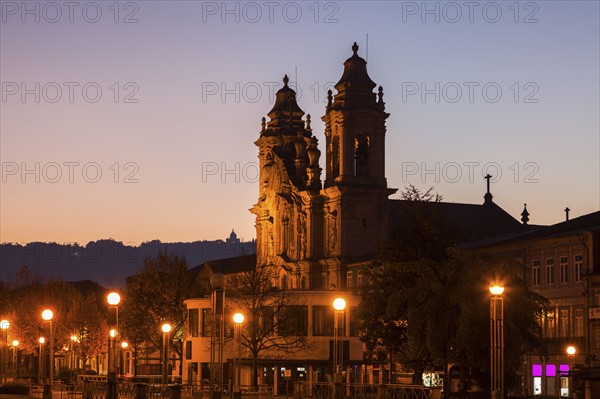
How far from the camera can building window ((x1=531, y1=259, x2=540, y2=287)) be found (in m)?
98.0

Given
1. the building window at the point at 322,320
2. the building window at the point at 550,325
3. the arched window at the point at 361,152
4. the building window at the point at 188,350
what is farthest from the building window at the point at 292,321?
the arched window at the point at 361,152

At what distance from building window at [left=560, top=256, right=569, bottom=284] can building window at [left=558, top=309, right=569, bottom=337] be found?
2167 millimetres

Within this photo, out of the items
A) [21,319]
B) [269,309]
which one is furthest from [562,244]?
[21,319]

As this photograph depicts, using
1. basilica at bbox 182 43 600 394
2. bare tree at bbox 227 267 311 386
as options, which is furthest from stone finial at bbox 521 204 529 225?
bare tree at bbox 227 267 311 386

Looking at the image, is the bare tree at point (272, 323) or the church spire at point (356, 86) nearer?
the bare tree at point (272, 323)

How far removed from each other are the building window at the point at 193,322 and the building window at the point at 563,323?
34.9 m

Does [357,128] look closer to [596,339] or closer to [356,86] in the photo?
[356,86]

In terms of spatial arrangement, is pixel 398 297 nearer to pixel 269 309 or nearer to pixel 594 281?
pixel 594 281

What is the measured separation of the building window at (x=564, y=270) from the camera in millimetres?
94125

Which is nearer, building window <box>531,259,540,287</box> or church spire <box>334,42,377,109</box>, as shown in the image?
building window <box>531,259,540,287</box>

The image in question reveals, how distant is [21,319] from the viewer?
159625 millimetres

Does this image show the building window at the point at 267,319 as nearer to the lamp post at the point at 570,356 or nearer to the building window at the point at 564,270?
the building window at the point at 564,270

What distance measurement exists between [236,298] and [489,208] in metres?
57.6

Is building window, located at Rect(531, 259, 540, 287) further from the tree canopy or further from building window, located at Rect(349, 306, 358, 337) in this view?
the tree canopy
